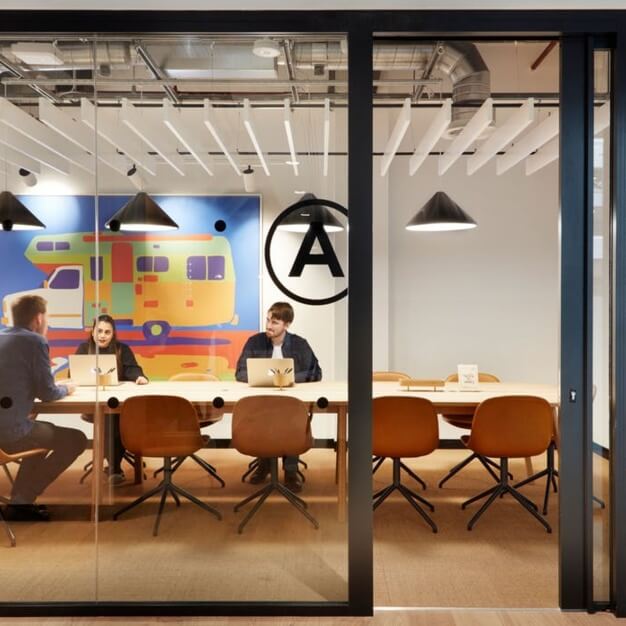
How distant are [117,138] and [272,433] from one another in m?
1.66

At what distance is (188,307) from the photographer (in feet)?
10.8

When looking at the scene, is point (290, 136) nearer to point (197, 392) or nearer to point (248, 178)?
point (248, 178)

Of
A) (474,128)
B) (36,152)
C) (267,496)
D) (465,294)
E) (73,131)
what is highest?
(474,128)

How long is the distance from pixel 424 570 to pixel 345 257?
74.6 inches

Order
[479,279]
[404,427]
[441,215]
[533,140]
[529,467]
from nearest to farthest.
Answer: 1. [404,427]
2. [533,140]
3. [529,467]
4. [441,215]
5. [479,279]

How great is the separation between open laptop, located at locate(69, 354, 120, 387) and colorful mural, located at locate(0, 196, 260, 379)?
8 cm

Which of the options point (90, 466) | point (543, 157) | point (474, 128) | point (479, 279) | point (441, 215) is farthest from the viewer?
point (479, 279)

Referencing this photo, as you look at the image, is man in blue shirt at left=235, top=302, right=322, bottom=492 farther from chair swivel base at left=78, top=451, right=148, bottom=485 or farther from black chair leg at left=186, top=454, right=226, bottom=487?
chair swivel base at left=78, top=451, right=148, bottom=485

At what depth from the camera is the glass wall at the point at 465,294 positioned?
374 centimetres

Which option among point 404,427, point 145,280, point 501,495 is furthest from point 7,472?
point 501,495

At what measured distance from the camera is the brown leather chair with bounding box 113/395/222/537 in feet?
10.8

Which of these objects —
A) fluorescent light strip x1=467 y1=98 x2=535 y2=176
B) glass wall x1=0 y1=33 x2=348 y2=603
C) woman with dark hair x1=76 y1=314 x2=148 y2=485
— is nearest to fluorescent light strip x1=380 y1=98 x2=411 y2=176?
fluorescent light strip x1=467 y1=98 x2=535 y2=176

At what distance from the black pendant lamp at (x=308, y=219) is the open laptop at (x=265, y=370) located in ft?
2.17

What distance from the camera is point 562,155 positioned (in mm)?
3332
